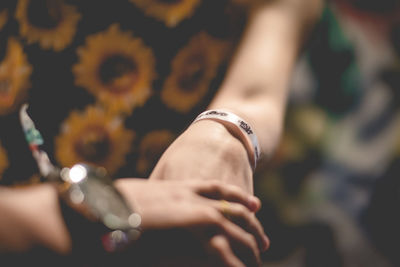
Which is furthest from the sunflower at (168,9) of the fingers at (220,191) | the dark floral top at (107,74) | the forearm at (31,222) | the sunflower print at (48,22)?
the forearm at (31,222)

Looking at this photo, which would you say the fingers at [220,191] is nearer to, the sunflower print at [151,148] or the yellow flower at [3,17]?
the sunflower print at [151,148]

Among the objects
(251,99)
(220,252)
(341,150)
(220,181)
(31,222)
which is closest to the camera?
(31,222)

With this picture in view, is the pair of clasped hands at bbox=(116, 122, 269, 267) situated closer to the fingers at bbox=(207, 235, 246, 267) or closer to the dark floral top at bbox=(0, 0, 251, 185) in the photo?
the fingers at bbox=(207, 235, 246, 267)

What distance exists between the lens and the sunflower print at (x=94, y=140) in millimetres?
1109

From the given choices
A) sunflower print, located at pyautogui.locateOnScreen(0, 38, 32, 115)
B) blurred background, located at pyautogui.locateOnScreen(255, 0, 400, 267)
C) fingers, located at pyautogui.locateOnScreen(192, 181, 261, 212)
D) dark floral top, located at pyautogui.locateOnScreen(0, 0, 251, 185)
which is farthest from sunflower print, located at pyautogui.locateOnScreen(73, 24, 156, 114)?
fingers, located at pyautogui.locateOnScreen(192, 181, 261, 212)

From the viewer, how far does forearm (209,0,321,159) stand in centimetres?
81

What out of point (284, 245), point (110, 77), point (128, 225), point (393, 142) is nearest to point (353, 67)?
point (393, 142)

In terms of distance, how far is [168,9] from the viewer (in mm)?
1083

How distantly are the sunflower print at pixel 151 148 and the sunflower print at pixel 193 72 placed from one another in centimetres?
8

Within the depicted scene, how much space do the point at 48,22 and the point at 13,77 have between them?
0.53 feet

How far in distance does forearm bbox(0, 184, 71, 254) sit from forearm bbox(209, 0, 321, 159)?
389mm

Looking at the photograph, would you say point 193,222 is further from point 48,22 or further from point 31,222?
point 48,22

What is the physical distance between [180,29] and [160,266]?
69 cm

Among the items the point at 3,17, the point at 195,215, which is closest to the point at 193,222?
the point at 195,215
